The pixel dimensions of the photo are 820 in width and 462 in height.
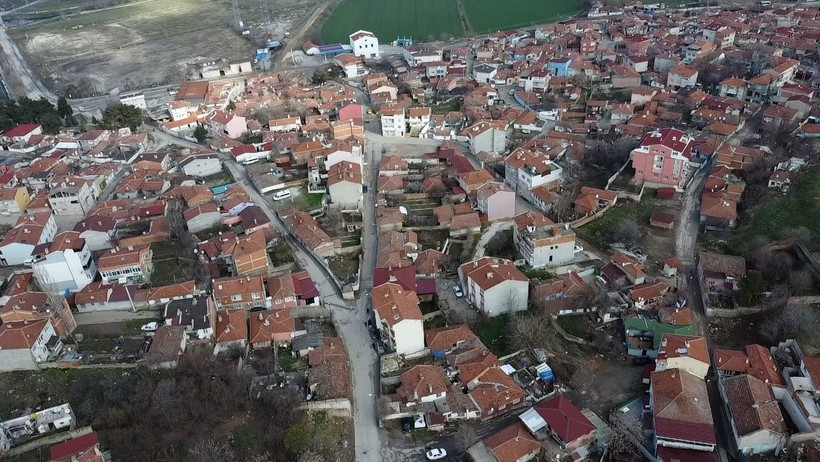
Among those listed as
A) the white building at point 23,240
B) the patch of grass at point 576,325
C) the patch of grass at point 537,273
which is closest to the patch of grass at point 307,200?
the patch of grass at point 537,273

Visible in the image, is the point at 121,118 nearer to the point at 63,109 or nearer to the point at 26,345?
the point at 63,109

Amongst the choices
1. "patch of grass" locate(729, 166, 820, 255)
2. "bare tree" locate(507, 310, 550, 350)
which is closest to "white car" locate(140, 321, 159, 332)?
"bare tree" locate(507, 310, 550, 350)

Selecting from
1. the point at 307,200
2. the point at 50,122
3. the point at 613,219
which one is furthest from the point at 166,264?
the point at 50,122

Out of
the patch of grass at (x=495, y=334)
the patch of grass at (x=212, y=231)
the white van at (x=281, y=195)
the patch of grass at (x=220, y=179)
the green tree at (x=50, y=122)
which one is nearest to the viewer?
the patch of grass at (x=495, y=334)

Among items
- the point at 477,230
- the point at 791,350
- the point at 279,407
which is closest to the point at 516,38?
the point at 477,230

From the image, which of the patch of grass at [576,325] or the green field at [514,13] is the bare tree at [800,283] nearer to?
the patch of grass at [576,325]

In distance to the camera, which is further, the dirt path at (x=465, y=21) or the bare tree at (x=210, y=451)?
the dirt path at (x=465, y=21)

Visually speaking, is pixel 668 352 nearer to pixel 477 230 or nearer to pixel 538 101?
pixel 477 230
